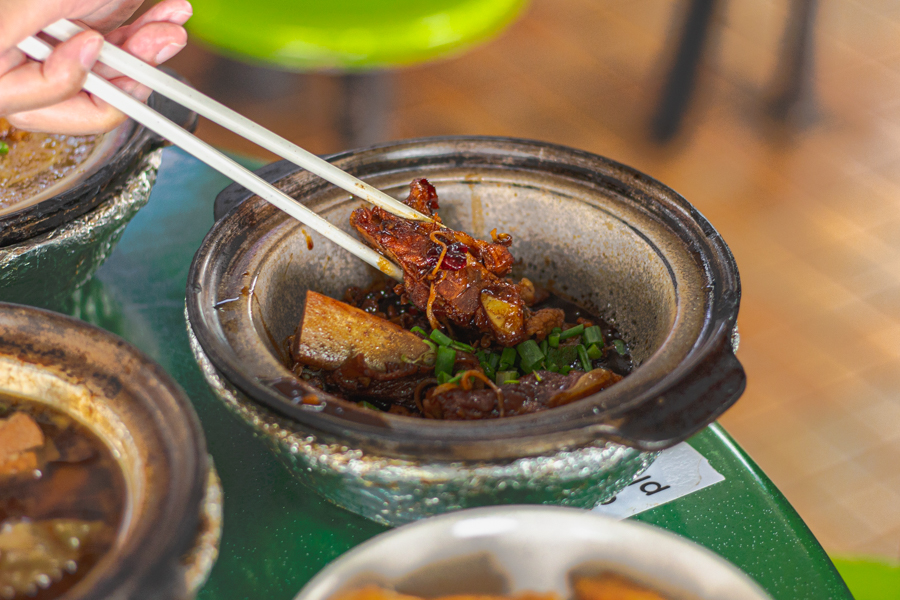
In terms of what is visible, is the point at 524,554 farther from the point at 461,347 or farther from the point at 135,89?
the point at 135,89

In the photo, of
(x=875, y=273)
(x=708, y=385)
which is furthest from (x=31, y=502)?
(x=875, y=273)

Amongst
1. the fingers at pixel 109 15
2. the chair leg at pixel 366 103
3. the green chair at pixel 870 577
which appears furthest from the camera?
the chair leg at pixel 366 103

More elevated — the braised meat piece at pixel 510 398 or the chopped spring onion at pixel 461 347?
the braised meat piece at pixel 510 398

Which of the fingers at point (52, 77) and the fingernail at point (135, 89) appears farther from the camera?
the fingernail at point (135, 89)

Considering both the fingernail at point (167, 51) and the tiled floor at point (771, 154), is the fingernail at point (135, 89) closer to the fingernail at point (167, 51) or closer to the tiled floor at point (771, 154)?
the fingernail at point (167, 51)

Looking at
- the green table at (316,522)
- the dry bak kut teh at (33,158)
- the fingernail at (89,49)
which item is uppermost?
the fingernail at (89,49)

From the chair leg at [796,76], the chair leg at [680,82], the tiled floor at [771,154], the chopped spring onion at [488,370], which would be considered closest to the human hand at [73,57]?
the chopped spring onion at [488,370]

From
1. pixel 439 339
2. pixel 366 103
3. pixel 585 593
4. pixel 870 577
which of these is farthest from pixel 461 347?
pixel 366 103
